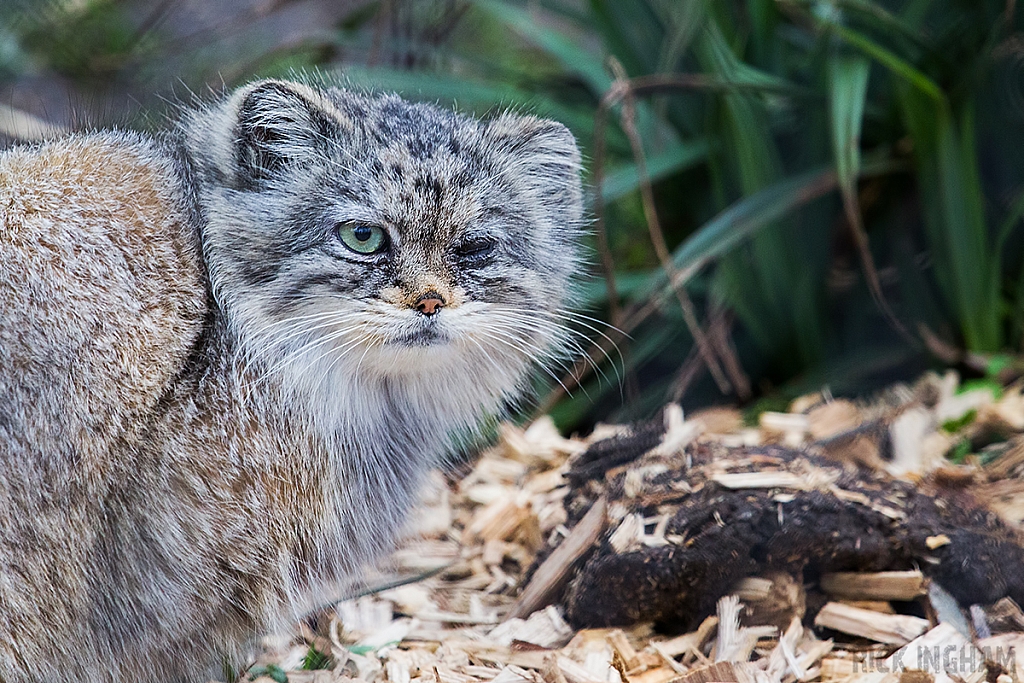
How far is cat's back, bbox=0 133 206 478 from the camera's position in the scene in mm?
2768

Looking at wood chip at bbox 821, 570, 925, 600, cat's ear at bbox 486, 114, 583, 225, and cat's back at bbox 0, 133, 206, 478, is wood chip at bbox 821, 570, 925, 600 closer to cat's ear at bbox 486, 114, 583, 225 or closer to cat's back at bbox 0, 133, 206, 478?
cat's ear at bbox 486, 114, 583, 225

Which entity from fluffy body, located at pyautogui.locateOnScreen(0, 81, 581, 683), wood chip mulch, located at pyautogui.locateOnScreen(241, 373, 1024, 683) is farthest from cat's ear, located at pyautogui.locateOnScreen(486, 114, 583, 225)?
wood chip mulch, located at pyautogui.locateOnScreen(241, 373, 1024, 683)

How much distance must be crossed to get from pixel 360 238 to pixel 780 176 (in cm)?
308

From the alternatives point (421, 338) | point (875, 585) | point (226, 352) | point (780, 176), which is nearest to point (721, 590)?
point (875, 585)

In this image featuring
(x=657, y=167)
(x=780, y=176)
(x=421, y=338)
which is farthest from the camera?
(x=657, y=167)

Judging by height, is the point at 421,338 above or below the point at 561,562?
above

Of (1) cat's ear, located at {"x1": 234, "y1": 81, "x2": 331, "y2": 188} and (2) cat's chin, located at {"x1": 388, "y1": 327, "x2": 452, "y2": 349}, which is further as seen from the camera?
(1) cat's ear, located at {"x1": 234, "y1": 81, "x2": 331, "y2": 188}

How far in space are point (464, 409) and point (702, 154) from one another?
2.90 meters

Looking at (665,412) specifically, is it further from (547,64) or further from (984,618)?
(547,64)

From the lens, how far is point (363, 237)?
306 centimetres

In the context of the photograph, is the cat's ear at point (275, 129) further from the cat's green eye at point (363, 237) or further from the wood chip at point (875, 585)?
the wood chip at point (875, 585)

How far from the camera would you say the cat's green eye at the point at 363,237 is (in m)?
3.05

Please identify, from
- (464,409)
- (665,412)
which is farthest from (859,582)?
(464,409)

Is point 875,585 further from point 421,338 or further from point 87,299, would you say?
point 87,299
